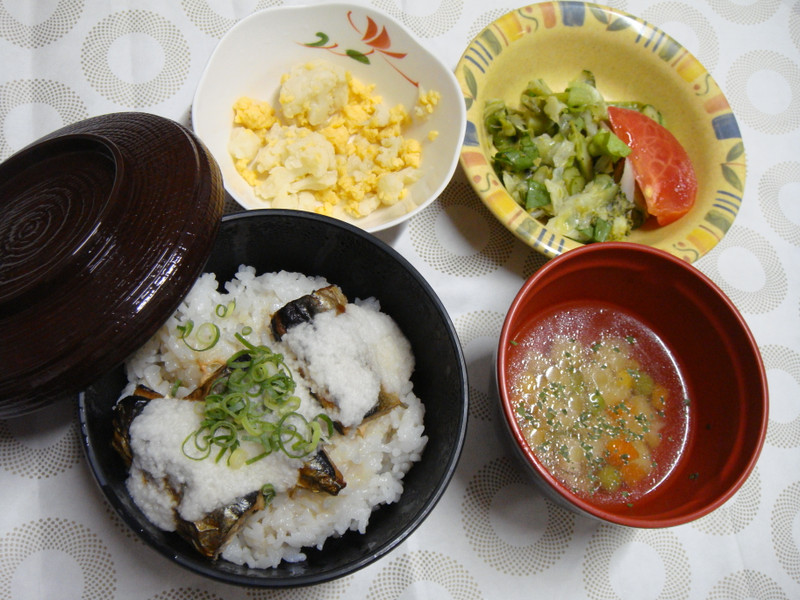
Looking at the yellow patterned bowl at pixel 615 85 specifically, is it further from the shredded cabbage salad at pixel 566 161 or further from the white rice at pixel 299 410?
the white rice at pixel 299 410

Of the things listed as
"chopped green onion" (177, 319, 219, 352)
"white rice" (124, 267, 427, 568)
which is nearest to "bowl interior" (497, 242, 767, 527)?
"white rice" (124, 267, 427, 568)

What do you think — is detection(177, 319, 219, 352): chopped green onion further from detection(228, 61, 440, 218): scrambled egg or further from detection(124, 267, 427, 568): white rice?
detection(228, 61, 440, 218): scrambled egg

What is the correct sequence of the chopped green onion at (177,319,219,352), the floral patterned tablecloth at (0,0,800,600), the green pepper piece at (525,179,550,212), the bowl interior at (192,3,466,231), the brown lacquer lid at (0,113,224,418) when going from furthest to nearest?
1. the green pepper piece at (525,179,550,212)
2. the bowl interior at (192,3,466,231)
3. the floral patterned tablecloth at (0,0,800,600)
4. the chopped green onion at (177,319,219,352)
5. the brown lacquer lid at (0,113,224,418)

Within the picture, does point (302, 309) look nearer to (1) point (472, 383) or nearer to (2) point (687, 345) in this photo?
(1) point (472, 383)

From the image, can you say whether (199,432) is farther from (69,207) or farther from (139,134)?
(139,134)

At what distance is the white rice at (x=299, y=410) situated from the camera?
1.05 meters

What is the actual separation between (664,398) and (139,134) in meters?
1.29

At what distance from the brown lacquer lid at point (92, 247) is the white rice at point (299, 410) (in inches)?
6.5

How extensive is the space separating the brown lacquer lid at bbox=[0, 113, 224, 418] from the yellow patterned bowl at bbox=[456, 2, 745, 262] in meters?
0.70

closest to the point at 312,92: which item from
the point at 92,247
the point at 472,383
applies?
the point at 92,247

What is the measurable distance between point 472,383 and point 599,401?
303 mm

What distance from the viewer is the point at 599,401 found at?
1.38m

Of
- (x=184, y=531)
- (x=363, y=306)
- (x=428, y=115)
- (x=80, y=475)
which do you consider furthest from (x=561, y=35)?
(x=80, y=475)

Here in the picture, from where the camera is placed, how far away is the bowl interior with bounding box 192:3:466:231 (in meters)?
1.45
